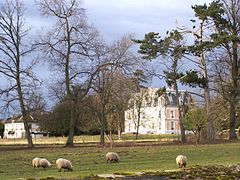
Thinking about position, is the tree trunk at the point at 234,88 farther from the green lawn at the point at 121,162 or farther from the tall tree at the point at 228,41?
the green lawn at the point at 121,162

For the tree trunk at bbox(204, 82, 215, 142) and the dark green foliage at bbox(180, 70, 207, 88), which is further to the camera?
the tree trunk at bbox(204, 82, 215, 142)

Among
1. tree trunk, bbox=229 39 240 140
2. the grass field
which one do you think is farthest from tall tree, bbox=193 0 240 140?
the grass field

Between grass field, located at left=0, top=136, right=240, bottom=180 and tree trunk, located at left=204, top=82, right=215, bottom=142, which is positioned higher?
tree trunk, located at left=204, top=82, right=215, bottom=142

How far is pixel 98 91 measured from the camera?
5847 centimetres

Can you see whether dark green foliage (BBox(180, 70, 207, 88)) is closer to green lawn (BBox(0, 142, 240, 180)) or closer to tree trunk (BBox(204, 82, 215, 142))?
tree trunk (BBox(204, 82, 215, 142))

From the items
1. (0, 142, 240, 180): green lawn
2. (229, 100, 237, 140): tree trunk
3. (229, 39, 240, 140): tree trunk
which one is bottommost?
(0, 142, 240, 180): green lawn

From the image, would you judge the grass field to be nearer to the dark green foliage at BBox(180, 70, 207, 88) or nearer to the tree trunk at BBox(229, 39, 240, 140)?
the dark green foliage at BBox(180, 70, 207, 88)

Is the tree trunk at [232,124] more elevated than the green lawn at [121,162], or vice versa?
the tree trunk at [232,124]

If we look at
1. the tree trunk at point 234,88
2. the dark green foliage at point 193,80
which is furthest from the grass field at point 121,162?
the tree trunk at point 234,88

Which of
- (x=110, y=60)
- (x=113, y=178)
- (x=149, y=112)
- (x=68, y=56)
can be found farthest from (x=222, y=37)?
(x=149, y=112)

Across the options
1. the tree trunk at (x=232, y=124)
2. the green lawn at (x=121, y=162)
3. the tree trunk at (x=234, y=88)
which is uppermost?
the tree trunk at (x=234, y=88)

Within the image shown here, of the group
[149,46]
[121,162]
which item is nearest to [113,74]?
[149,46]

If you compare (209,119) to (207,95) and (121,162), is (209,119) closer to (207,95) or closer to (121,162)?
(207,95)

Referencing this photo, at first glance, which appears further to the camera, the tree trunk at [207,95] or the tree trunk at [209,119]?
the tree trunk at [207,95]
